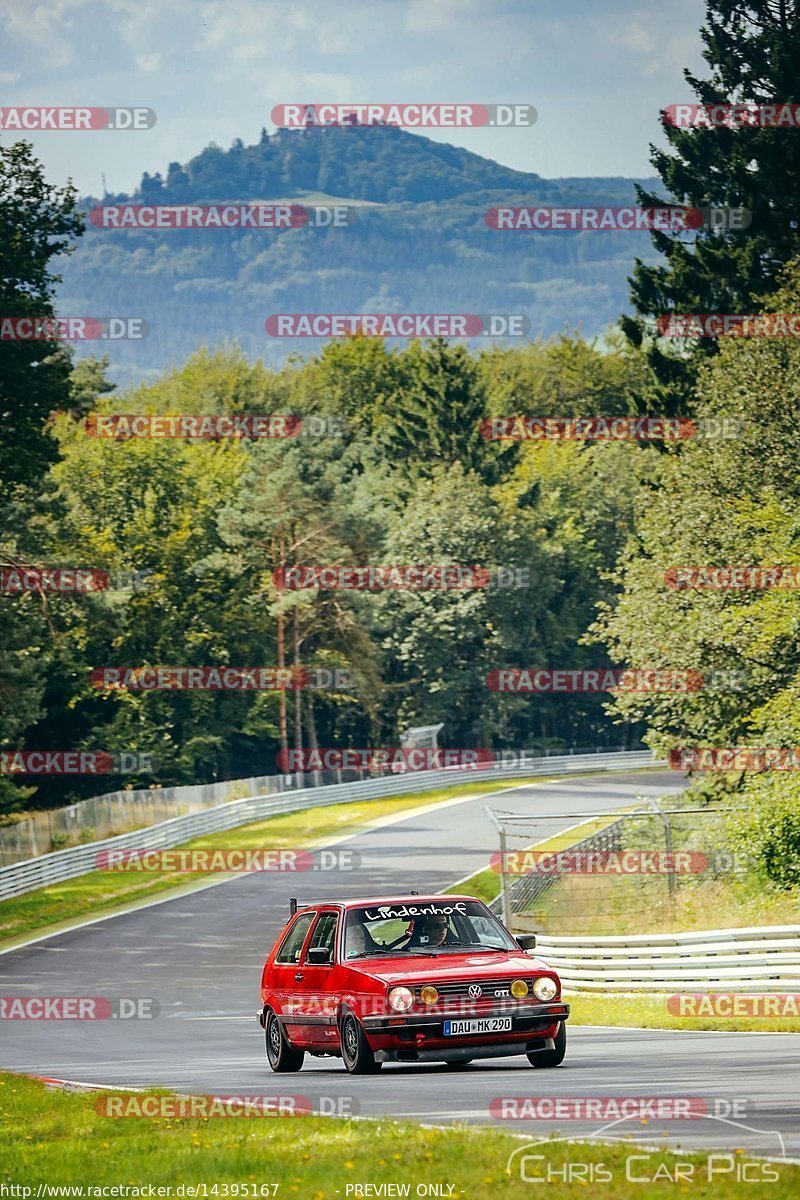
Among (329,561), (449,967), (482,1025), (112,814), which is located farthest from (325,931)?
(329,561)

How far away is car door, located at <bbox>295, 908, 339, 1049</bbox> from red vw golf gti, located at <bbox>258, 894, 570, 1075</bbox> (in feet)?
0.05

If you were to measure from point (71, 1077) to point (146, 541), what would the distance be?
6029cm

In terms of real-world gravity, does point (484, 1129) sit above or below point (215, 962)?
above

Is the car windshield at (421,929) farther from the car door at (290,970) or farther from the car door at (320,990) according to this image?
the car door at (290,970)

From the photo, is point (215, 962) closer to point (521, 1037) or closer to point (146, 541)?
point (521, 1037)

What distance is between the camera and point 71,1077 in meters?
17.2

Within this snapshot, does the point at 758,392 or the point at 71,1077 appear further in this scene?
the point at 758,392

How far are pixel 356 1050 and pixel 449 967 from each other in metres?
1.03

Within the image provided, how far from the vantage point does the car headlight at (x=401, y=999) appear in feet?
46.4

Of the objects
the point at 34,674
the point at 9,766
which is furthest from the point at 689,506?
the point at 9,766

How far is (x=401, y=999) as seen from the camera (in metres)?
14.1

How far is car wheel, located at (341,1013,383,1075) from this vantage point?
14.5 m

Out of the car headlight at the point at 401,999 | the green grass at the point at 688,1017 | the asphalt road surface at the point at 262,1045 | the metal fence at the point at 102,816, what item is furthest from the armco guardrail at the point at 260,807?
the car headlight at the point at 401,999

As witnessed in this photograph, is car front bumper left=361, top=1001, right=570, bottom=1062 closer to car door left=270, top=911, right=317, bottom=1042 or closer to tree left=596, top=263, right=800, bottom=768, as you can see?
car door left=270, top=911, right=317, bottom=1042
